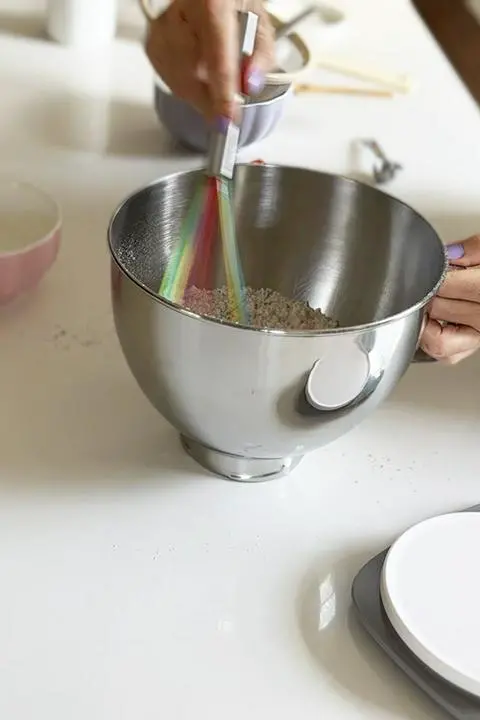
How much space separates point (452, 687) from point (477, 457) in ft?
0.69

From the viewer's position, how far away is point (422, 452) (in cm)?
65

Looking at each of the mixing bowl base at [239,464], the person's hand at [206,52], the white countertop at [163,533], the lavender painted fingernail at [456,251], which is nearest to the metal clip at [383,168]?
the white countertop at [163,533]

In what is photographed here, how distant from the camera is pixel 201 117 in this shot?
0.92 metres

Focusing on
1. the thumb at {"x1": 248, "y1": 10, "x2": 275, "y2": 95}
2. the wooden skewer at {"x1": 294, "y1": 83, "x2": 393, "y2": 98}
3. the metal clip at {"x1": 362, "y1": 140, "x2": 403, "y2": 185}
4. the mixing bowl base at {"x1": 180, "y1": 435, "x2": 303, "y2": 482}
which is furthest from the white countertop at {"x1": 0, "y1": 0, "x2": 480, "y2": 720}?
the wooden skewer at {"x1": 294, "y1": 83, "x2": 393, "y2": 98}

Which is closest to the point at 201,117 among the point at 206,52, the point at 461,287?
the point at 206,52

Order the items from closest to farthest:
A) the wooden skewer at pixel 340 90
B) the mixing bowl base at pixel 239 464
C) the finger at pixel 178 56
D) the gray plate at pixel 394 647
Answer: the gray plate at pixel 394 647
the mixing bowl base at pixel 239 464
the finger at pixel 178 56
the wooden skewer at pixel 340 90

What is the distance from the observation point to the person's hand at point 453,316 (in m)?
0.61

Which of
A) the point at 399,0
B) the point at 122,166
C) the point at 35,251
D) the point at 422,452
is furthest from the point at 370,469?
the point at 399,0

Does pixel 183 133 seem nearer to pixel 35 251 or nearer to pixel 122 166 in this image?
pixel 122 166

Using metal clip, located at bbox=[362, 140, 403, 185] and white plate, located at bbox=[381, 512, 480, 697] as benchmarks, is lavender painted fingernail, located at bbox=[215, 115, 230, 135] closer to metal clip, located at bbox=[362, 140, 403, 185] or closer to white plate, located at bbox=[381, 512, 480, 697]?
white plate, located at bbox=[381, 512, 480, 697]

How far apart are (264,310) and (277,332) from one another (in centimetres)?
18

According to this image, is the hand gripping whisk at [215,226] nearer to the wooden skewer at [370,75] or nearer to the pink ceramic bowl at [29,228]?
the pink ceramic bowl at [29,228]

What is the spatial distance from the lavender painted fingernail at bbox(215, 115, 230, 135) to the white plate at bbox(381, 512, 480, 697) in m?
0.27

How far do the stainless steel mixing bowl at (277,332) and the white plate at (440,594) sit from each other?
0.27 feet
